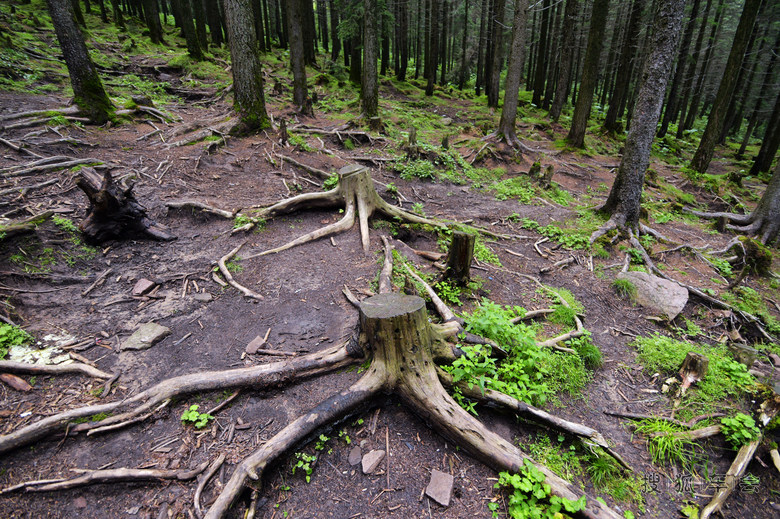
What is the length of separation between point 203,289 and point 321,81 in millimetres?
17170

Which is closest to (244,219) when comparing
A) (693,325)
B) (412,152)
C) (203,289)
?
(203,289)

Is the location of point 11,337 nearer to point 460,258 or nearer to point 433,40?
point 460,258

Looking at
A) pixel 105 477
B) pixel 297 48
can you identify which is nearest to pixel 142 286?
pixel 105 477

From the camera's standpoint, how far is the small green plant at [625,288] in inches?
216

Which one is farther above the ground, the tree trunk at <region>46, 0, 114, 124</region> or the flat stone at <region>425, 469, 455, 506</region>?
the tree trunk at <region>46, 0, 114, 124</region>

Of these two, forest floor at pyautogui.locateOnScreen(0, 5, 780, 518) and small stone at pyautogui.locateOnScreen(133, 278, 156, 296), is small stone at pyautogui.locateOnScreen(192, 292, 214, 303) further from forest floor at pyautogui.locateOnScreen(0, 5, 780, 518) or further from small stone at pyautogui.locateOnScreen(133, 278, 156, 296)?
small stone at pyautogui.locateOnScreen(133, 278, 156, 296)

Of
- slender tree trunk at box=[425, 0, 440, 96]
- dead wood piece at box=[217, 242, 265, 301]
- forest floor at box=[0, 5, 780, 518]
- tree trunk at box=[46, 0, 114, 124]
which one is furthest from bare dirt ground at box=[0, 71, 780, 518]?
slender tree trunk at box=[425, 0, 440, 96]

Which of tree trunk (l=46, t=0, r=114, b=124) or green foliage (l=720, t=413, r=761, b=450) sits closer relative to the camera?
green foliage (l=720, t=413, r=761, b=450)

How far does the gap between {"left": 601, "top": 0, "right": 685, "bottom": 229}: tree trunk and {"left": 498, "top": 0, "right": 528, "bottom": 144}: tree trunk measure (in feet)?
18.2

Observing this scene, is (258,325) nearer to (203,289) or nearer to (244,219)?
(203,289)

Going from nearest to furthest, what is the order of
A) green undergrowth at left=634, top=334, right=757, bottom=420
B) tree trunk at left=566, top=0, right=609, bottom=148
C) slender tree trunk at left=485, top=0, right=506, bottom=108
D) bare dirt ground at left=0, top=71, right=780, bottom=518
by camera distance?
bare dirt ground at left=0, top=71, right=780, bottom=518 < green undergrowth at left=634, top=334, right=757, bottom=420 < tree trunk at left=566, top=0, right=609, bottom=148 < slender tree trunk at left=485, top=0, right=506, bottom=108

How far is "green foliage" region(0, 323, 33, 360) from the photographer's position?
10.2 feet

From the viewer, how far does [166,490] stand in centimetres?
234

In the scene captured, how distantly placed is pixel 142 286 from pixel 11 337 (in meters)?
1.23
